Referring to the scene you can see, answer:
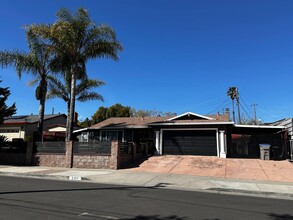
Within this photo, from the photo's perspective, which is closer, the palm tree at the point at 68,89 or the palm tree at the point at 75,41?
the palm tree at the point at 75,41

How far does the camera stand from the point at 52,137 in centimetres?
3441

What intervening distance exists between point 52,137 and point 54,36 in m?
16.1

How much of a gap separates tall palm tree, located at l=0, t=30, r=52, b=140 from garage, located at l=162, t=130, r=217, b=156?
1054cm

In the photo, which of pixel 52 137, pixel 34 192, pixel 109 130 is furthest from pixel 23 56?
pixel 34 192

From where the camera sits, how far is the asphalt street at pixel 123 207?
6637mm

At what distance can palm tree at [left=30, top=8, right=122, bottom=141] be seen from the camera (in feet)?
70.2

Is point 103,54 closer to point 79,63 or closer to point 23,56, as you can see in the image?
point 79,63

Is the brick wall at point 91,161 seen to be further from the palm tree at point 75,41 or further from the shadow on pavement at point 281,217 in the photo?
the shadow on pavement at point 281,217

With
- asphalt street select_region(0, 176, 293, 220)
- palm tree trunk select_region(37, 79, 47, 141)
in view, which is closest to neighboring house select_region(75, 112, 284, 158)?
palm tree trunk select_region(37, 79, 47, 141)

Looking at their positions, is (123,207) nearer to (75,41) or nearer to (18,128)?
(75,41)

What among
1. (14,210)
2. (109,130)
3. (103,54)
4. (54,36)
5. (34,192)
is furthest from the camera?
(109,130)

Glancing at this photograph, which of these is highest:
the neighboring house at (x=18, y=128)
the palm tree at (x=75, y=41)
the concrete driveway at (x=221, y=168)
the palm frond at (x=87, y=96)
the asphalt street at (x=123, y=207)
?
the palm tree at (x=75, y=41)

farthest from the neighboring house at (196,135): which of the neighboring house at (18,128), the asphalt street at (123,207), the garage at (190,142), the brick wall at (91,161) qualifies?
the asphalt street at (123,207)

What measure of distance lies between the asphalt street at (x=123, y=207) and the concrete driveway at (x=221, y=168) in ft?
24.9
